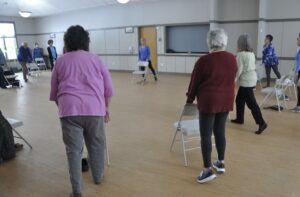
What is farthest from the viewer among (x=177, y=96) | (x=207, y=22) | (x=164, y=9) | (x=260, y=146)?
(x=164, y=9)

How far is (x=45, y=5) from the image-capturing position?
519 inches

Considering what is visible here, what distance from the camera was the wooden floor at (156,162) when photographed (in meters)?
2.71

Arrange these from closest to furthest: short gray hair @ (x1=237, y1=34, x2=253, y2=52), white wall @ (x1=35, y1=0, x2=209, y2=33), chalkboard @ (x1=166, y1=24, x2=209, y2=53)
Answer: short gray hair @ (x1=237, y1=34, x2=253, y2=52), white wall @ (x1=35, y1=0, x2=209, y2=33), chalkboard @ (x1=166, y1=24, x2=209, y2=53)

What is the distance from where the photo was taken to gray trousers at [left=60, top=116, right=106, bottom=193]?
2.31 m

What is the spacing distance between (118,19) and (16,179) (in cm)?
1050

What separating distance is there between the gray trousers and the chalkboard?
8.54 m

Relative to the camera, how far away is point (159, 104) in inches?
246

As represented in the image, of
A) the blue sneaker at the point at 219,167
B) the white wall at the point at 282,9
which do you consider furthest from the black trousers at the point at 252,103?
the white wall at the point at 282,9

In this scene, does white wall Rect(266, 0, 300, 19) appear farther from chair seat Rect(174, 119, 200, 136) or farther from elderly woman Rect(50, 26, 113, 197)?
elderly woman Rect(50, 26, 113, 197)

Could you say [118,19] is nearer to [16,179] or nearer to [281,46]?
[281,46]

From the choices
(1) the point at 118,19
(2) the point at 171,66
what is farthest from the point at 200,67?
(1) the point at 118,19

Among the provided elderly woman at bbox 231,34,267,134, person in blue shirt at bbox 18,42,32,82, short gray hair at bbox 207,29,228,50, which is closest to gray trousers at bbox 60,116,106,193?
short gray hair at bbox 207,29,228,50

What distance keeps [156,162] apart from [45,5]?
39.9ft

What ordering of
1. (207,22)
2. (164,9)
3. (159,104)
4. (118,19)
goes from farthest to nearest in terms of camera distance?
(118,19) < (164,9) < (207,22) < (159,104)
